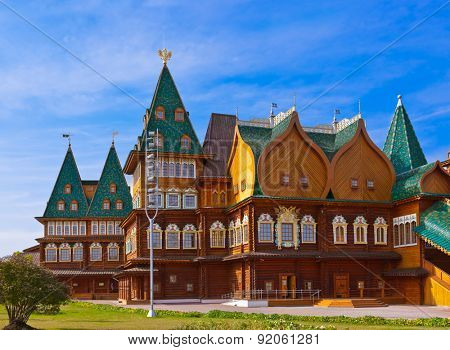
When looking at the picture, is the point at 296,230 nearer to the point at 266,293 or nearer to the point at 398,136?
the point at 266,293

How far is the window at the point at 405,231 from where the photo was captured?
1532 inches

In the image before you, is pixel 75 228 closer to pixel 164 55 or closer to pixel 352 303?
pixel 164 55

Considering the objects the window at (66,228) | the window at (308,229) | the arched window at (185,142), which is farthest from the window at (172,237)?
the window at (66,228)

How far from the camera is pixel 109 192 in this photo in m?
65.3

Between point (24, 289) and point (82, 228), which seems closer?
point (24, 289)

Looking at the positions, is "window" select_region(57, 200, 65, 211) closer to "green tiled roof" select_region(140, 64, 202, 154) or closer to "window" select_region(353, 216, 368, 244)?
"green tiled roof" select_region(140, 64, 202, 154)

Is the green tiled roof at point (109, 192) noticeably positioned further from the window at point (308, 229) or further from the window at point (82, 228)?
the window at point (308, 229)

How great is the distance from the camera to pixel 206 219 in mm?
42344

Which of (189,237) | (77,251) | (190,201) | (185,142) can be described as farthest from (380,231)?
(77,251)

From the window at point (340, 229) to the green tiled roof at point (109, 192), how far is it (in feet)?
98.5

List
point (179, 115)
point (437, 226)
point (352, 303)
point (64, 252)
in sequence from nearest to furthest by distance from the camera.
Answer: point (352, 303) → point (437, 226) → point (179, 115) → point (64, 252)

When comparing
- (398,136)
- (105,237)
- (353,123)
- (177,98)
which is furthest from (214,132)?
(105,237)

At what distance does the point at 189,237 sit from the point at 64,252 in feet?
84.0

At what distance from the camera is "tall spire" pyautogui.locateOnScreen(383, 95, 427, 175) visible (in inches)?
1764
